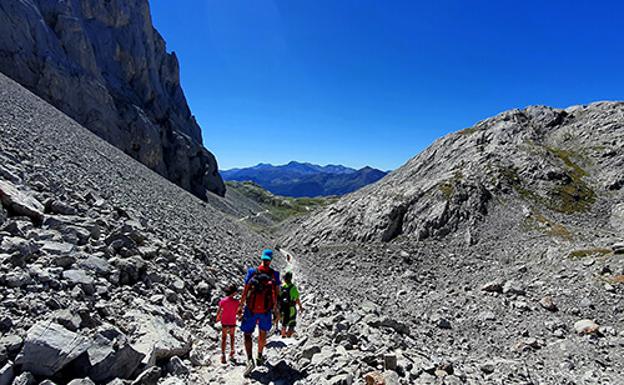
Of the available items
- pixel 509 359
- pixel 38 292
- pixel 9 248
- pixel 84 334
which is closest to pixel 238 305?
pixel 84 334

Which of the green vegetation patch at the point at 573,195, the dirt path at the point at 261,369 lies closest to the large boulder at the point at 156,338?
the dirt path at the point at 261,369

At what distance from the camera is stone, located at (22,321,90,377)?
19.3ft

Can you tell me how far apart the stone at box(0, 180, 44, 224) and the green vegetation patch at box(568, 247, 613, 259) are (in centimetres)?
3231

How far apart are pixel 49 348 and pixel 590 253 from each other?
31.9 meters

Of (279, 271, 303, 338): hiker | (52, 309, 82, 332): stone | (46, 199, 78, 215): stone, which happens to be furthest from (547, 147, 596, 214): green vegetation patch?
(52, 309, 82, 332): stone

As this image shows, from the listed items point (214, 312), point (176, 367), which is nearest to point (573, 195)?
point (214, 312)

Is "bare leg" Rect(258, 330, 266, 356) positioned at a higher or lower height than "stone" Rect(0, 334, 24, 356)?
lower

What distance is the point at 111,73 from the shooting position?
4126 inches

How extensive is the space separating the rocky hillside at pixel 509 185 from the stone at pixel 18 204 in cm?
3577

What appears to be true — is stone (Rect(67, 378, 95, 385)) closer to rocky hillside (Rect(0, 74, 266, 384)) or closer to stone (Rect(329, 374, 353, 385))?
rocky hillside (Rect(0, 74, 266, 384))

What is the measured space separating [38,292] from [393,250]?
34.6 metres

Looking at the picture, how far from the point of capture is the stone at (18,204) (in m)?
10.4

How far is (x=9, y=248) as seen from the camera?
27.0ft

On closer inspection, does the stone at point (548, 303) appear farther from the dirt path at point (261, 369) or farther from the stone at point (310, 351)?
the stone at point (310, 351)
